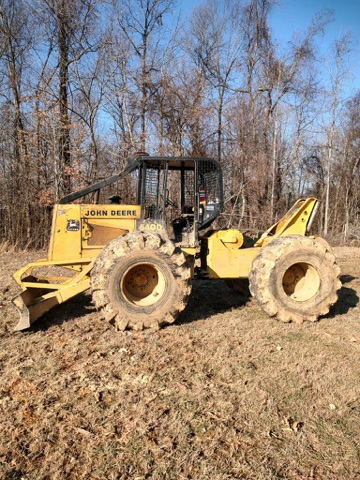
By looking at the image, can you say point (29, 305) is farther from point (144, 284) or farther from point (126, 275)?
point (144, 284)

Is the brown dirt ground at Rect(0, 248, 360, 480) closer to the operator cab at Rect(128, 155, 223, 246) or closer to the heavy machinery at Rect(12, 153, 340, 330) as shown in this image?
the heavy machinery at Rect(12, 153, 340, 330)

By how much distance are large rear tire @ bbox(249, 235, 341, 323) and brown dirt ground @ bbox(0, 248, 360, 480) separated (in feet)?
0.89

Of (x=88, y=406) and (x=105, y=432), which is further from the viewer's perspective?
(x=88, y=406)

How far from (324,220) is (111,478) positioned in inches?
801

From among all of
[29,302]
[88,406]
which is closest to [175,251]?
[29,302]

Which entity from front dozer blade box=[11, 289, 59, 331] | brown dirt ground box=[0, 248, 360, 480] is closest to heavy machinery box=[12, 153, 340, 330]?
front dozer blade box=[11, 289, 59, 331]

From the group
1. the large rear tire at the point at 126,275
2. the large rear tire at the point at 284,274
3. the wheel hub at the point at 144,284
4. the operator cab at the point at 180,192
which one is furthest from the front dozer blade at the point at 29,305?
the large rear tire at the point at 284,274

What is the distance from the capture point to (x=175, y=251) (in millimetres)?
5121

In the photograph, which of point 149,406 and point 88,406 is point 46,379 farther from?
point 149,406

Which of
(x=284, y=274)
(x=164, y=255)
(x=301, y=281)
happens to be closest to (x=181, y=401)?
(x=164, y=255)

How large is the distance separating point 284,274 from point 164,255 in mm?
1958

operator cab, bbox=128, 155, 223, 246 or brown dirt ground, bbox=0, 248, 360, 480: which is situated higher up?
operator cab, bbox=128, 155, 223, 246

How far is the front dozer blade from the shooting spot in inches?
187

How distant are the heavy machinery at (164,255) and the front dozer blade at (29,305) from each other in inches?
0.5
